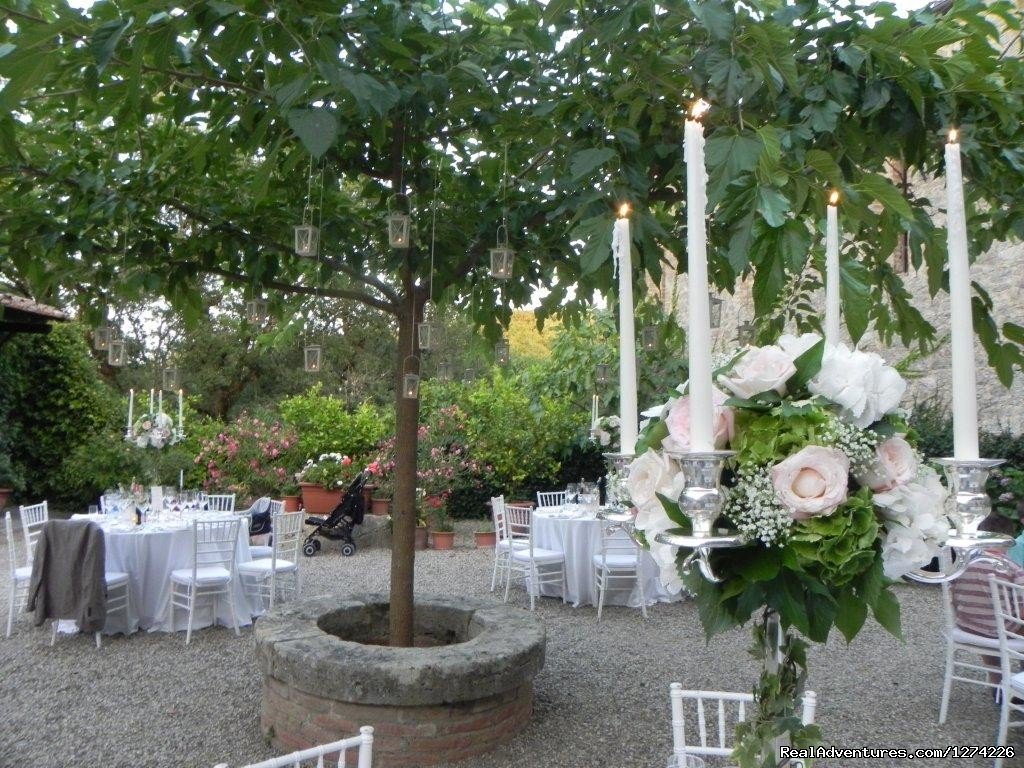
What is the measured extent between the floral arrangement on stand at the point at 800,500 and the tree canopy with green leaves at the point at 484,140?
0.39 m

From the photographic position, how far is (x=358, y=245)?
4242 mm

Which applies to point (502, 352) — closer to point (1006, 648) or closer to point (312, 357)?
point (312, 357)

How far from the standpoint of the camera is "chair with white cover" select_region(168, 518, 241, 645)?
6.24 meters

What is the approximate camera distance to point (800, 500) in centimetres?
115

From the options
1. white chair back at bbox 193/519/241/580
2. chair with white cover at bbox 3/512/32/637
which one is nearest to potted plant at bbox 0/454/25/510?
chair with white cover at bbox 3/512/32/637

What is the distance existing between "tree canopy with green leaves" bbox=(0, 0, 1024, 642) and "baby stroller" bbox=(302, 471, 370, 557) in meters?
5.33

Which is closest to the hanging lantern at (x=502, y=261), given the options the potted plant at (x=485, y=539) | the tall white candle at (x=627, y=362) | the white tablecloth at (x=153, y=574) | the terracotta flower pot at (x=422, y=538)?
the tall white candle at (x=627, y=362)

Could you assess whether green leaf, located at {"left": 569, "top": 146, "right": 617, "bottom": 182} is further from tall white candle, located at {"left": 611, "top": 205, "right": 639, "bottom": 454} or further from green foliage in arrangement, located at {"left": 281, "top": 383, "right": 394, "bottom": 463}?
green foliage in arrangement, located at {"left": 281, "top": 383, "right": 394, "bottom": 463}

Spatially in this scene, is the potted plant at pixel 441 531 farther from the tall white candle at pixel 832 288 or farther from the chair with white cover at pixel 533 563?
the tall white candle at pixel 832 288

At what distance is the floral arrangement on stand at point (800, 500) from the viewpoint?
1.17 metres

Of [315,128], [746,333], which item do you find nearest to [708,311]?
[315,128]

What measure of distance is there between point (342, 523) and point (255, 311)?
6.24 m

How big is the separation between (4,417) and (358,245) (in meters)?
10.6

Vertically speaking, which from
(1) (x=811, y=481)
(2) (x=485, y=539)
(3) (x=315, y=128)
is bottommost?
(2) (x=485, y=539)
